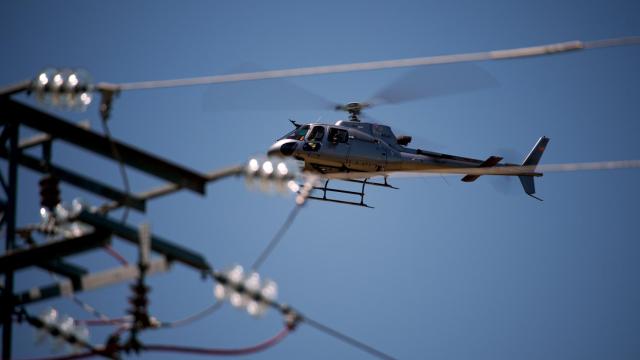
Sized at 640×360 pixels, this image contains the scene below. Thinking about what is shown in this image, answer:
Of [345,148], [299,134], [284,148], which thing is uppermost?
[299,134]

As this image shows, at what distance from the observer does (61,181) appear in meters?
17.1

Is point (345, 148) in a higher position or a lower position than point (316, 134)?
lower

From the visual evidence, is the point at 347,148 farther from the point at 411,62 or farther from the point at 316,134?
the point at 411,62

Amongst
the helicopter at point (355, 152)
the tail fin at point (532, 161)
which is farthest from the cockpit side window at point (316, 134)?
the tail fin at point (532, 161)

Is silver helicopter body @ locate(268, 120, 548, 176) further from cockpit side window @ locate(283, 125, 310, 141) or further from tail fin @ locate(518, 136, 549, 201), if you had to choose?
tail fin @ locate(518, 136, 549, 201)

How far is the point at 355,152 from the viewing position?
31.6m

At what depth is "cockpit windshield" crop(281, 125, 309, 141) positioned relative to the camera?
3161cm

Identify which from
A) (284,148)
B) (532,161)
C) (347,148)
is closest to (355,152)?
(347,148)

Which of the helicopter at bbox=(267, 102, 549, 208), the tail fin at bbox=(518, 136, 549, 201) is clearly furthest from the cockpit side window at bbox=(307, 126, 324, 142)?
the tail fin at bbox=(518, 136, 549, 201)

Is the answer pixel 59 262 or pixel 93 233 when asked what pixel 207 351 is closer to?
pixel 93 233

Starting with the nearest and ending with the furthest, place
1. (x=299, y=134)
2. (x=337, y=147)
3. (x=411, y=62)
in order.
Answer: (x=411, y=62) → (x=337, y=147) → (x=299, y=134)

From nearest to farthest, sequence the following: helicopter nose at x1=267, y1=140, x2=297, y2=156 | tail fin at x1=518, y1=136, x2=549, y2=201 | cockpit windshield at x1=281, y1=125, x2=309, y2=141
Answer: helicopter nose at x1=267, y1=140, x2=297, y2=156
cockpit windshield at x1=281, y1=125, x2=309, y2=141
tail fin at x1=518, y1=136, x2=549, y2=201

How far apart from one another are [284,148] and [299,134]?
0.66 m

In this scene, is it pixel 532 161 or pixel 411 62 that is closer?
pixel 411 62
